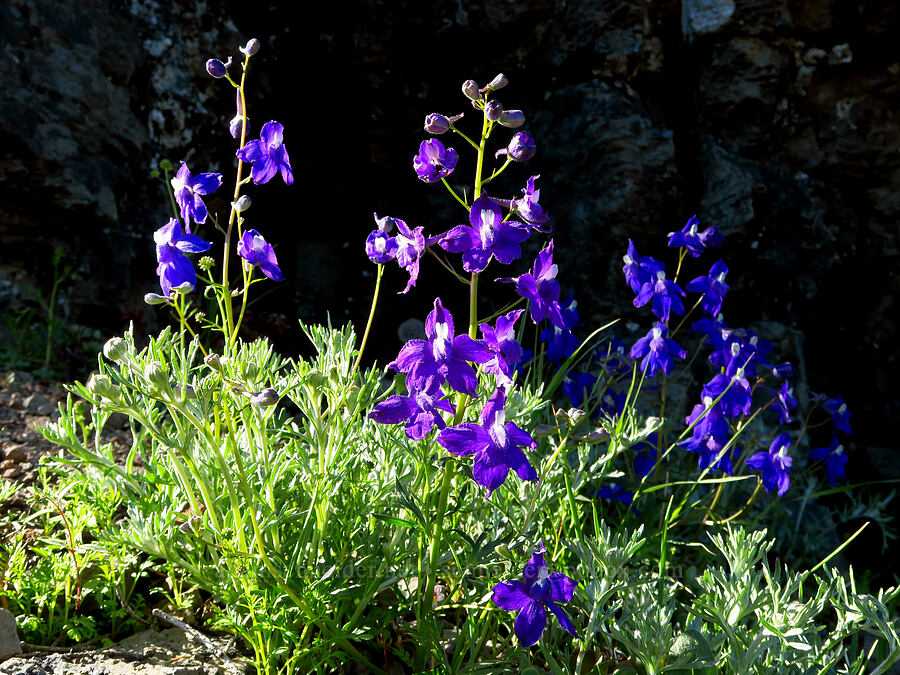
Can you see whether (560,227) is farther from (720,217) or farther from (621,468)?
(621,468)

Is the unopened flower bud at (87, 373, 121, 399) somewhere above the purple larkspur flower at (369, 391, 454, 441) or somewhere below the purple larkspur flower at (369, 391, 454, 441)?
above

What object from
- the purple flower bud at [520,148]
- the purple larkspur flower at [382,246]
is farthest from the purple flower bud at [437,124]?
the purple larkspur flower at [382,246]

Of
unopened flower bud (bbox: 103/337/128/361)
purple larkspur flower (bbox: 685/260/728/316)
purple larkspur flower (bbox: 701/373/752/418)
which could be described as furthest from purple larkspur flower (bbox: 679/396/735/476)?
unopened flower bud (bbox: 103/337/128/361)

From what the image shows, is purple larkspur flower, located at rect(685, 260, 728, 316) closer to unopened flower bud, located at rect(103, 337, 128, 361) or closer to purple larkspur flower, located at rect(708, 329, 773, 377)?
purple larkspur flower, located at rect(708, 329, 773, 377)

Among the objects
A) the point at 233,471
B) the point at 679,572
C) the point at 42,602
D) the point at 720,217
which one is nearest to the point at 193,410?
the point at 233,471

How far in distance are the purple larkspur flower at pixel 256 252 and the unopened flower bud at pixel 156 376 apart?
0.39 m

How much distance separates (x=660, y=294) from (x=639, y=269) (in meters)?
0.12

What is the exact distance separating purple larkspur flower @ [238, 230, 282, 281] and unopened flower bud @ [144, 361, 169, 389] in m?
0.39

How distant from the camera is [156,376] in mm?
1493

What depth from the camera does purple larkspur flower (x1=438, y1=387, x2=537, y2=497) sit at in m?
1.50

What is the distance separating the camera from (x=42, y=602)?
1874mm

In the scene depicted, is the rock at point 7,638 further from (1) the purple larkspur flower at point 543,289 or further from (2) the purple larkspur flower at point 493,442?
(1) the purple larkspur flower at point 543,289

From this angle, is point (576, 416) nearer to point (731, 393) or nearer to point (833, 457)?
point (731, 393)

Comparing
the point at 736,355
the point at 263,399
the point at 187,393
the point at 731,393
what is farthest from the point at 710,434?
the point at 187,393
